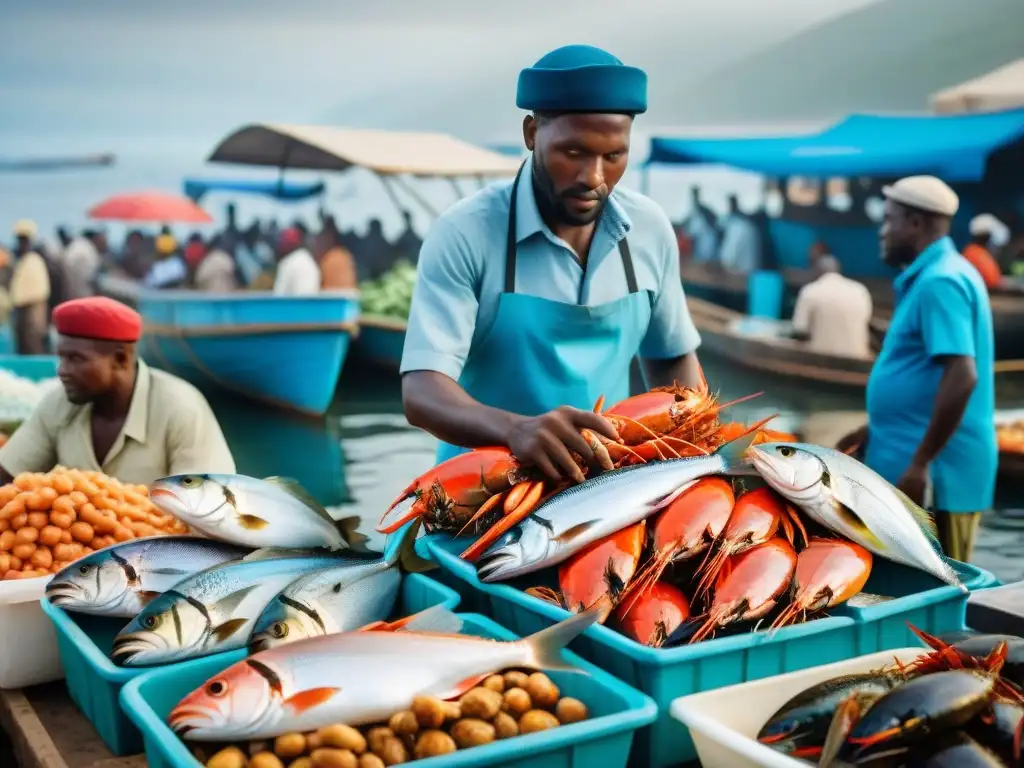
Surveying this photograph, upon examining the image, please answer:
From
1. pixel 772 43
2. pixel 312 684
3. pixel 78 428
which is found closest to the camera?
pixel 312 684

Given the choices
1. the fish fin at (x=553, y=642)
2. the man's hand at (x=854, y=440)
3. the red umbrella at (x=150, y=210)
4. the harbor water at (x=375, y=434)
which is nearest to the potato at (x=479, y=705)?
the fish fin at (x=553, y=642)

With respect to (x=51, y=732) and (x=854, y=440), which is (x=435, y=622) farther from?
(x=854, y=440)

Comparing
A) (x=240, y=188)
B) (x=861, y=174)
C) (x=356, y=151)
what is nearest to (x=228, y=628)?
(x=356, y=151)

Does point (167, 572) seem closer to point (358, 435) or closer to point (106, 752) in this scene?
point (106, 752)

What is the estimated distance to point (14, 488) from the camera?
2.19 meters

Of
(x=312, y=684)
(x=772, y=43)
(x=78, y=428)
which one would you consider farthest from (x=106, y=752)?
(x=772, y=43)

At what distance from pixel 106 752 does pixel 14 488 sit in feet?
2.47

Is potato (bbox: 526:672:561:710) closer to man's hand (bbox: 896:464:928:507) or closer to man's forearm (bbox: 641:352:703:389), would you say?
man's forearm (bbox: 641:352:703:389)

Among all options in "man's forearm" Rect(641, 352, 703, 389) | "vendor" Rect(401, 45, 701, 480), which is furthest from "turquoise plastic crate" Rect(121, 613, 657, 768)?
"man's forearm" Rect(641, 352, 703, 389)

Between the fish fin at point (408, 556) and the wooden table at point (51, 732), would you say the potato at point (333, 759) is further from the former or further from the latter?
the fish fin at point (408, 556)

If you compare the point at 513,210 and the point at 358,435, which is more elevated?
the point at 513,210

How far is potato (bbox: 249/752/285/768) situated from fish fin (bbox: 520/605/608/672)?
365 mm

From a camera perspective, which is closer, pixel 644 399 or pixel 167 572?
pixel 167 572

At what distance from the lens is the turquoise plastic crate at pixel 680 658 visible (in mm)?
1471
